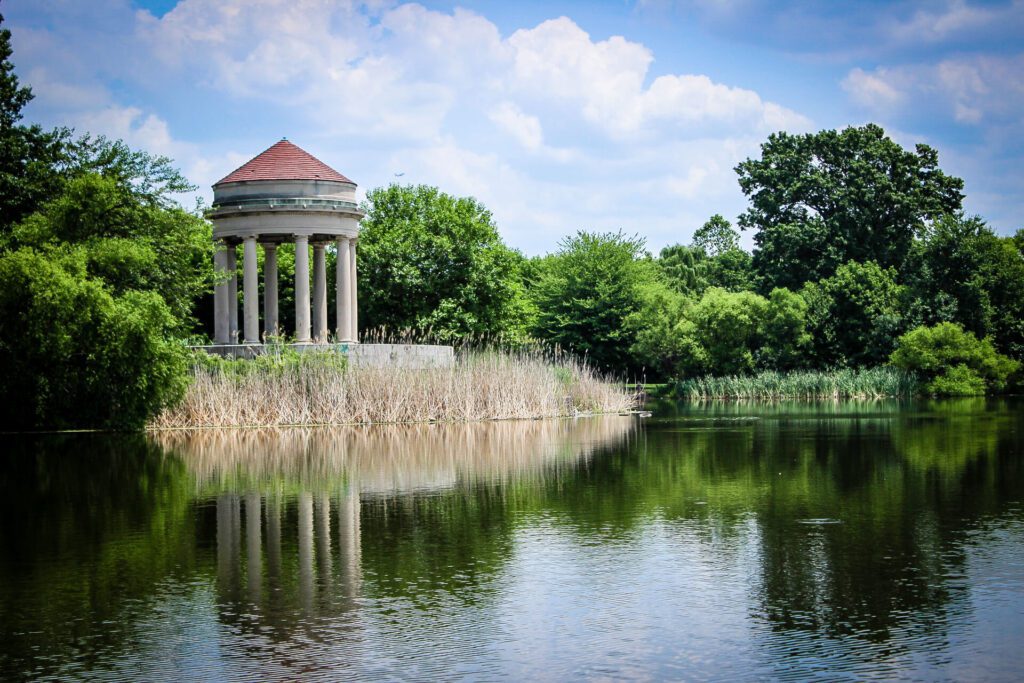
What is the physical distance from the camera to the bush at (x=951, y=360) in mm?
60875

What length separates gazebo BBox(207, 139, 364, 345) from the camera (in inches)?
1731

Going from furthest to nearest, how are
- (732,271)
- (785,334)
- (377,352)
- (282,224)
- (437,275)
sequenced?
(732,271) < (785,334) < (437,275) < (282,224) < (377,352)

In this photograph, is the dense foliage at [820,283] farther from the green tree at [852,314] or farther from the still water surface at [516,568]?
the still water surface at [516,568]

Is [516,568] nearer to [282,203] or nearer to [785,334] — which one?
[282,203]

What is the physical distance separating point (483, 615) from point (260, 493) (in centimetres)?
893

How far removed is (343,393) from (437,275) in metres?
23.4

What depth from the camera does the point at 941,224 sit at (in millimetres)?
65812

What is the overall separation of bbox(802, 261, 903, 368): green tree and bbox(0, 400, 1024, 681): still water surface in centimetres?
4447

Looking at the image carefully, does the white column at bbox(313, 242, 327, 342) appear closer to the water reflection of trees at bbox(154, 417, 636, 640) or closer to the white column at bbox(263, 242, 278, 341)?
the white column at bbox(263, 242, 278, 341)

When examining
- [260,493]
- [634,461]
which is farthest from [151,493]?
[634,461]

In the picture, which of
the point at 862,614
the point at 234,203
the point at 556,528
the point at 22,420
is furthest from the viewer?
the point at 234,203

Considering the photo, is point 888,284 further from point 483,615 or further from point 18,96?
point 483,615

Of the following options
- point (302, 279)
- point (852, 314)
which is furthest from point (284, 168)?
point (852, 314)

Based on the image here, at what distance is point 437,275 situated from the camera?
5688cm
